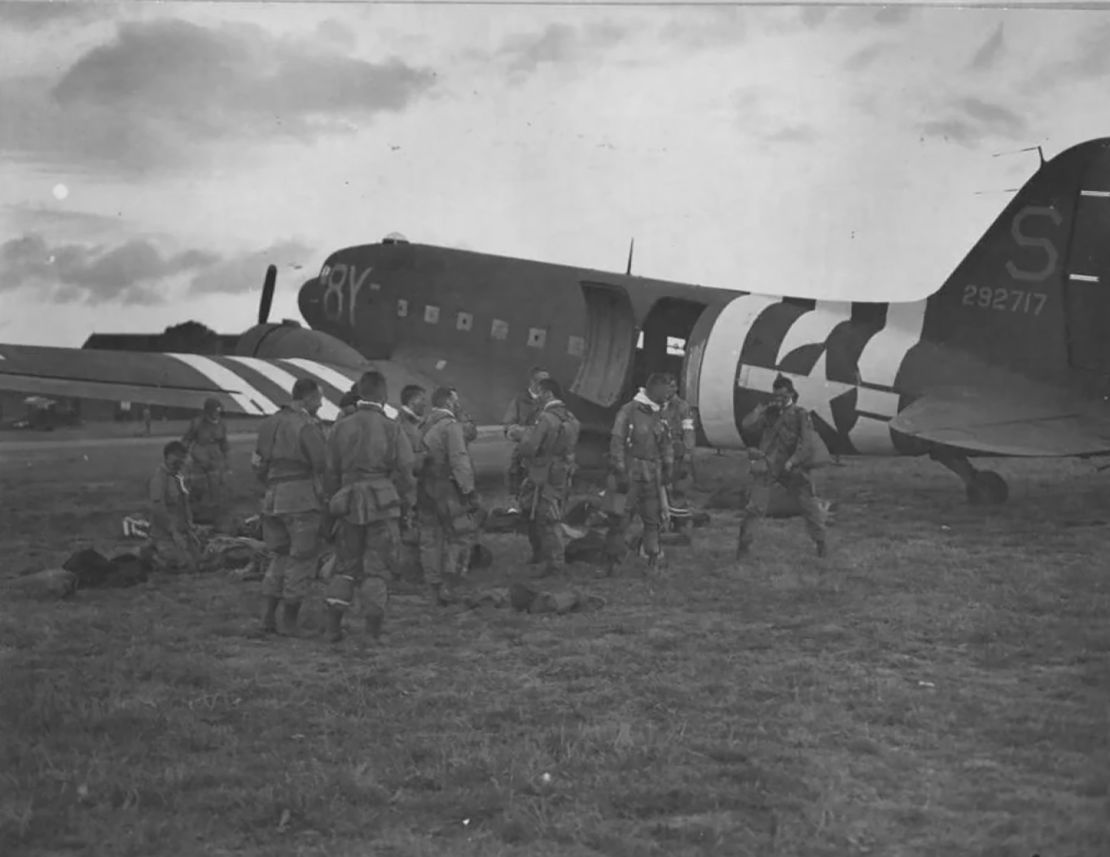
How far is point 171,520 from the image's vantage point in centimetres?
796

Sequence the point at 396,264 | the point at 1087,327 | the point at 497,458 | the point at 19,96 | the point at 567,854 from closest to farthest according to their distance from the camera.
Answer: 1. the point at 567,854
2. the point at 19,96
3. the point at 1087,327
4. the point at 497,458
5. the point at 396,264

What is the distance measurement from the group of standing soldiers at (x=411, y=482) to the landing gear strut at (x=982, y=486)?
50.5 inches

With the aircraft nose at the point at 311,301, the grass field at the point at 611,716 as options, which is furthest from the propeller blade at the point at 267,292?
the grass field at the point at 611,716

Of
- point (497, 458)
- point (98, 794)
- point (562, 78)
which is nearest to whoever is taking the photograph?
point (98, 794)

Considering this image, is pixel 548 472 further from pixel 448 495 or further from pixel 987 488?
pixel 987 488

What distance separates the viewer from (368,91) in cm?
647

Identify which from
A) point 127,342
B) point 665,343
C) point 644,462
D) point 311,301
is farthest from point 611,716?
point 311,301

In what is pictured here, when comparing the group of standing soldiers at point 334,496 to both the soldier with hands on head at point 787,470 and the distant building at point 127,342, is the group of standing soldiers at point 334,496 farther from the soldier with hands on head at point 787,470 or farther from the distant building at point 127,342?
the soldier with hands on head at point 787,470

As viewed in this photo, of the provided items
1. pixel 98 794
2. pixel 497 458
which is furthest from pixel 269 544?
pixel 497 458

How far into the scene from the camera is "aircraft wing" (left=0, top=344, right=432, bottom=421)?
26.0 feet

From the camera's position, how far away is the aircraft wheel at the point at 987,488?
317 inches

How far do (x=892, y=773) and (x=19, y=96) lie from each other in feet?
22.3

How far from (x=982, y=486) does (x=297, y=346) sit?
7.08 metres

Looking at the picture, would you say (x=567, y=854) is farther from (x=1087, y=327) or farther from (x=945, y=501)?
(x=1087, y=327)
